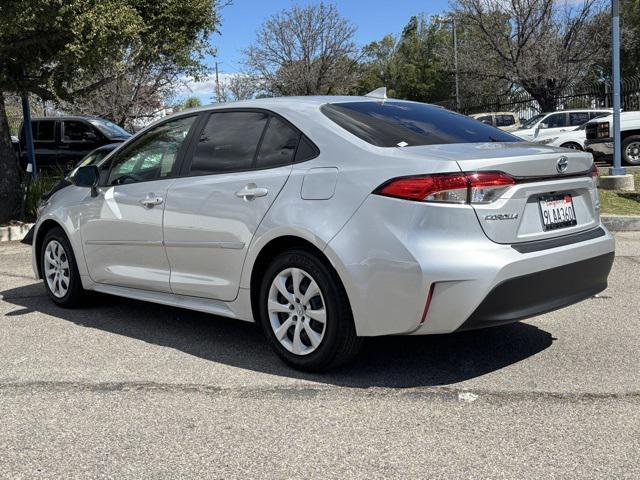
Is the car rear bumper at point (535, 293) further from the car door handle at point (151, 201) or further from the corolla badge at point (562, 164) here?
the car door handle at point (151, 201)

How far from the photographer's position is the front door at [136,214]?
4977 millimetres

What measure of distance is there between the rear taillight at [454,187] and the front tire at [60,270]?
3396 millimetres

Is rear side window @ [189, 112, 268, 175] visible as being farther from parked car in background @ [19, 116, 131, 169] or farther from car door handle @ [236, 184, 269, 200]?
parked car in background @ [19, 116, 131, 169]

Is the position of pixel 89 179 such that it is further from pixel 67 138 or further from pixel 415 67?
pixel 415 67

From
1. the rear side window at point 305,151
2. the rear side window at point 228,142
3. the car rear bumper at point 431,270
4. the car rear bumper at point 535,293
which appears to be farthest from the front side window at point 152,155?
the car rear bumper at point 535,293

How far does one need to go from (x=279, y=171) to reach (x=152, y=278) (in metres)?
1.45

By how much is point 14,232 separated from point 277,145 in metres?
7.69

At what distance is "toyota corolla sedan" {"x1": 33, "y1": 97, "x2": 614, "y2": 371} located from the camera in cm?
361

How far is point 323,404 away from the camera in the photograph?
371 centimetres

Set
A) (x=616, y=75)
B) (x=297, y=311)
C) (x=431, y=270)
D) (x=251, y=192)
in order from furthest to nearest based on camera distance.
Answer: (x=616, y=75) → (x=251, y=192) → (x=297, y=311) → (x=431, y=270)

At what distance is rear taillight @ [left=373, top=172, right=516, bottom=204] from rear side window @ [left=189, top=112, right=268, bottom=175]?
4.16 feet

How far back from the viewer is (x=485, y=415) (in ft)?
11.5

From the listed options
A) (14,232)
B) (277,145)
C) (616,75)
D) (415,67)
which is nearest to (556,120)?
(616,75)

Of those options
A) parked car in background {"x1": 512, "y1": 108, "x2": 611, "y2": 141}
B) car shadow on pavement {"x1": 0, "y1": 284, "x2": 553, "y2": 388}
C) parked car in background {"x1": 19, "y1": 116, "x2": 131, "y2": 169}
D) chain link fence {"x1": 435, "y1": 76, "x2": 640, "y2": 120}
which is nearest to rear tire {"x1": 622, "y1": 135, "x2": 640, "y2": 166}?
parked car in background {"x1": 512, "y1": 108, "x2": 611, "y2": 141}
